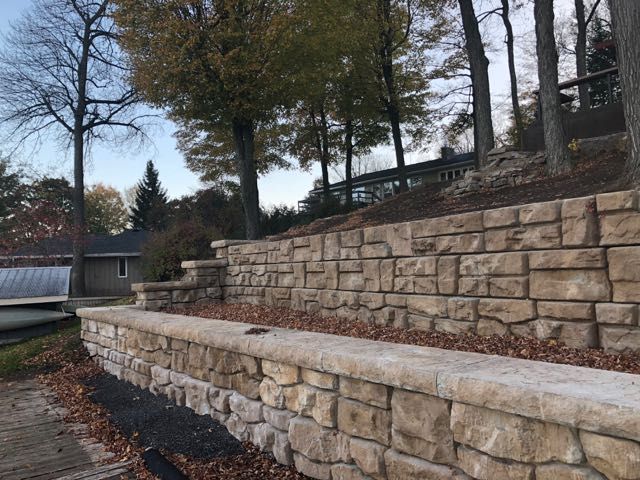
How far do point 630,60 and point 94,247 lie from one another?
2586cm

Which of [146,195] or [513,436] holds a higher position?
[146,195]

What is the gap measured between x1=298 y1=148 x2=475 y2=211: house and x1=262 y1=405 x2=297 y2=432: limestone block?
21834mm

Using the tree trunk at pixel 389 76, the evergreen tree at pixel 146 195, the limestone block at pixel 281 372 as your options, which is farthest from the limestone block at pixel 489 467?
the evergreen tree at pixel 146 195

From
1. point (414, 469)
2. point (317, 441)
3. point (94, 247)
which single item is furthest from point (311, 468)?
point (94, 247)

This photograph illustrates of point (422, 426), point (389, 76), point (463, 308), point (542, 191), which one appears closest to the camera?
point (422, 426)

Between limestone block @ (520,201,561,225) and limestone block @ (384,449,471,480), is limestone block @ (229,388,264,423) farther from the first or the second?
limestone block @ (520,201,561,225)

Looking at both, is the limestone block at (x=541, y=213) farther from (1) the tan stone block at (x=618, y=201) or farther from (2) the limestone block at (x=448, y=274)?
(2) the limestone block at (x=448, y=274)

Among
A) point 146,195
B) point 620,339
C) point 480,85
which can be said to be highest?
point 146,195

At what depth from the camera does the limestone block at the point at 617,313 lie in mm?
2928

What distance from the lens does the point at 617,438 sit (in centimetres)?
165

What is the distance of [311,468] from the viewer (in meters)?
3.11

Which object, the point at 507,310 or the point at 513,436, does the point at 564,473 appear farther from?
the point at 507,310

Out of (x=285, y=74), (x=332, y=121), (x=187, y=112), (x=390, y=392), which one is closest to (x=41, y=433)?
(x=390, y=392)

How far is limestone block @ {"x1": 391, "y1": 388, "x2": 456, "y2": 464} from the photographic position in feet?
7.47
